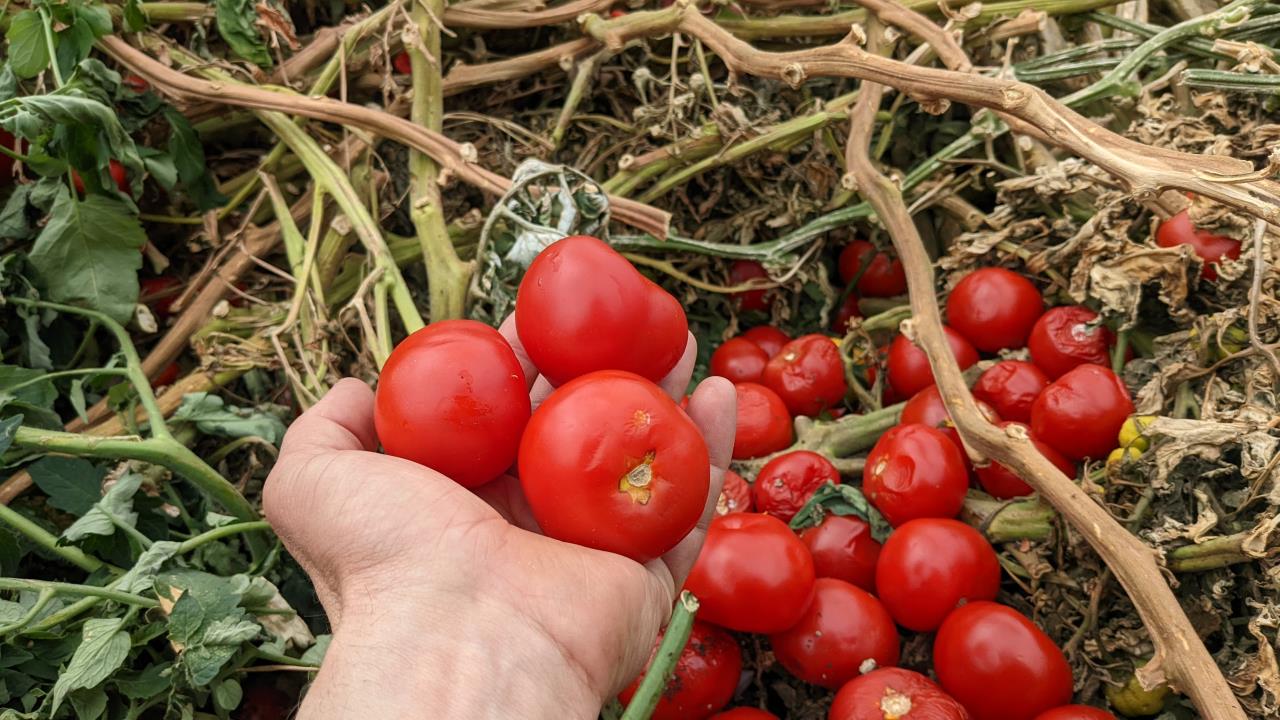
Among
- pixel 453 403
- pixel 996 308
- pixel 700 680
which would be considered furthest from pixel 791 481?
pixel 453 403

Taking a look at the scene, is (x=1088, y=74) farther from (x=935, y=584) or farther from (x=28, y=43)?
(x=28, y=43)

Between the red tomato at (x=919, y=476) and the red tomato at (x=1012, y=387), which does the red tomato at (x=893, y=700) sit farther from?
the red tomato at (x=1012, y=387)

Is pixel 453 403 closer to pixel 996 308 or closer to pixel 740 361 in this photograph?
pixel 740 361

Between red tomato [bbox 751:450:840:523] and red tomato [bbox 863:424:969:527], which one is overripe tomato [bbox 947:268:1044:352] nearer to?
red tomato [bbox 863:424:969:527]

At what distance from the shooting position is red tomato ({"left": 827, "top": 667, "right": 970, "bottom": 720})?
5.14 ft

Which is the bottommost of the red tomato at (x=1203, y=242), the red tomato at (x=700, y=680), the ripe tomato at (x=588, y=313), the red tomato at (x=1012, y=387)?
the red tomato at (x=700, y=680)

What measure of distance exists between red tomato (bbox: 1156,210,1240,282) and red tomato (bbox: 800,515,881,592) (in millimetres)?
920

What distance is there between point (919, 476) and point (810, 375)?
524 millimetres

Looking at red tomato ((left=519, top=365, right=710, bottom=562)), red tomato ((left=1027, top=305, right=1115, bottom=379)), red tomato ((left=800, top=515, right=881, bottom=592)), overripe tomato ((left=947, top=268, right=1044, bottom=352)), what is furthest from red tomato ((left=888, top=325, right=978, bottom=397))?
red tomato ((left=519, top=365, right=710, bottom=562))

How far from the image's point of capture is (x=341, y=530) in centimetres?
131

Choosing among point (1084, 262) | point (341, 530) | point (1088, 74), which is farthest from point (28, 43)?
point (1088, 74)

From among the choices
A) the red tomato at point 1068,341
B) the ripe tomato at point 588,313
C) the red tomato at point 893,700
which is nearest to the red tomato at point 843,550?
the red tomato at point 893,700

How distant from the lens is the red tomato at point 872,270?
2.60 meters

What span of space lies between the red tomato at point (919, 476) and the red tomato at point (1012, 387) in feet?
0.74
